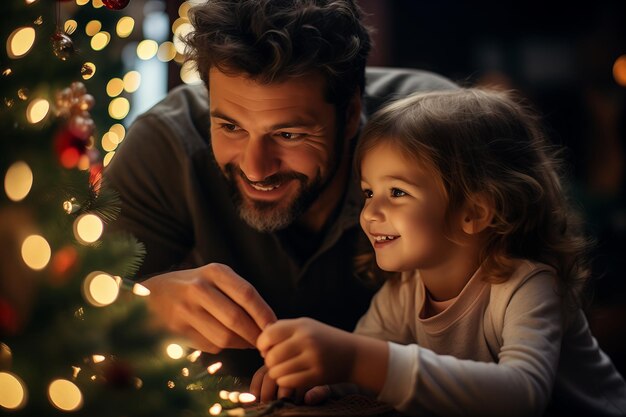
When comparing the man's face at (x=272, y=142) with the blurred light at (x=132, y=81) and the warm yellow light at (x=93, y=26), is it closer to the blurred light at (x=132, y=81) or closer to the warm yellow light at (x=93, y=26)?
the blurred light at (x=132, y=81)

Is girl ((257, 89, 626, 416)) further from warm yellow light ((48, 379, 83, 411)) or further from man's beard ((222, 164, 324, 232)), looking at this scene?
warm yellow light ((48, 379, 83, 411))

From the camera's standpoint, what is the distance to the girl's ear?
49.9 inches

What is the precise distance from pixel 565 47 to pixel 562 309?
2.87 metres

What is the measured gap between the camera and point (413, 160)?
1.26 m

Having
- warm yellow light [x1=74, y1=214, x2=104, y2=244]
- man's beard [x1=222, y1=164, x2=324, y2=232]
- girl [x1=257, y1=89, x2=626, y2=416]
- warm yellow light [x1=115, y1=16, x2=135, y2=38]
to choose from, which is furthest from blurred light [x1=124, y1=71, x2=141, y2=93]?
warm yellow light [x1=74, y1=214, x2=104, y2=244]

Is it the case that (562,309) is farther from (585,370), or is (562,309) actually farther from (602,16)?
(602,16)

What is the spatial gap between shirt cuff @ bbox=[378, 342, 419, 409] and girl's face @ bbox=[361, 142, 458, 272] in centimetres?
26

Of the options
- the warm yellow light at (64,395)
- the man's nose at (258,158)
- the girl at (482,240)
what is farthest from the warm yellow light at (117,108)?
the warm yellow light at (64,395)

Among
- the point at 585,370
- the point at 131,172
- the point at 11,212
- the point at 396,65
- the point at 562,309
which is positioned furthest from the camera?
the point at 396,65

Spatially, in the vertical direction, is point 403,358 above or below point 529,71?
above

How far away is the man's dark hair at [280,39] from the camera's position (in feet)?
4.40

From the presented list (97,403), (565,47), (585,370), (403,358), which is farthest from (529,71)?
(97,403)

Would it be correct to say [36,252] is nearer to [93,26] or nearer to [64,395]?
[64,395]

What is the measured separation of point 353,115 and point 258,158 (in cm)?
29
